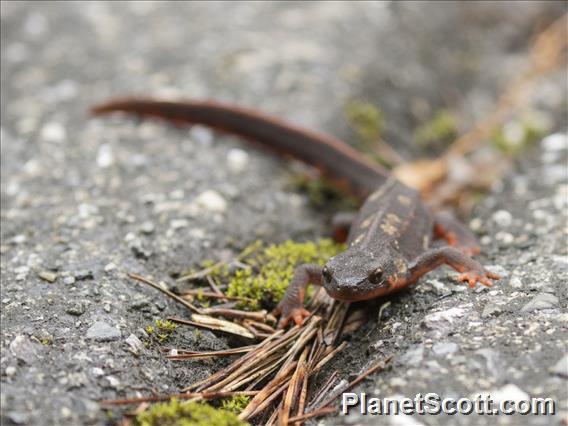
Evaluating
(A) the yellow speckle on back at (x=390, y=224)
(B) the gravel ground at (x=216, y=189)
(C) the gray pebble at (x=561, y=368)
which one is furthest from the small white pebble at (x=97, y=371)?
(A) the yellow speckle on back at (x=390, y=224)

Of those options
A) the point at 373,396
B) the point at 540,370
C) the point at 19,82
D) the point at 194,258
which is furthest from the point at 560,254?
the point at 19,82

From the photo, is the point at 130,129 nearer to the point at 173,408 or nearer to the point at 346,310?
the point at 346,310

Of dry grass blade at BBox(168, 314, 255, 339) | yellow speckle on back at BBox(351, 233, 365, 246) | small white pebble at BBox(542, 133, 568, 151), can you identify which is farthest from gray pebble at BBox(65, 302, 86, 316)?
small white pebble at BBox(542, 133, 568, 151)

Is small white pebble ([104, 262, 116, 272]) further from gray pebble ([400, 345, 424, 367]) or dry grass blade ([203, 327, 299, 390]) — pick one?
gray pebble ([400, 345, 424, 367])

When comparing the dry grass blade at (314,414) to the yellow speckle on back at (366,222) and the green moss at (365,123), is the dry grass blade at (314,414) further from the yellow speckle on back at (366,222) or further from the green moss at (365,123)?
the green moss at (365,123)

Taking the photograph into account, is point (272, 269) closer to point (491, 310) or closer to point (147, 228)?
point (147, 228)
